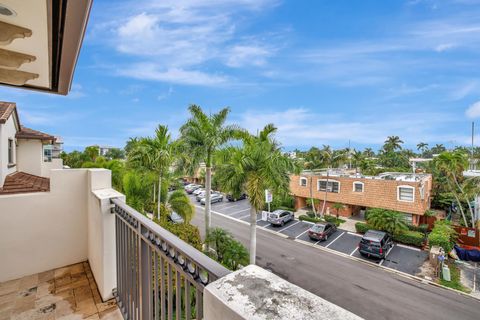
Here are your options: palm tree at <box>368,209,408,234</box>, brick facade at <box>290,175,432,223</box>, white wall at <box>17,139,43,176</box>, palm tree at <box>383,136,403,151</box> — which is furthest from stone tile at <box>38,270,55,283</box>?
palm tree at <box>383,136,403,151</box>

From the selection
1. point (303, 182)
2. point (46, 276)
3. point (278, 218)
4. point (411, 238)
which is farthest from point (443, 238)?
point (46, 276)

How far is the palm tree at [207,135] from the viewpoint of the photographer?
11008 mm

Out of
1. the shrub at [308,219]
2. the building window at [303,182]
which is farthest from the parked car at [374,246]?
the building window at [303,182]

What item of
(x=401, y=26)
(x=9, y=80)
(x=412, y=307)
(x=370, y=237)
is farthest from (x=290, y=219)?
(x=9, y=80)

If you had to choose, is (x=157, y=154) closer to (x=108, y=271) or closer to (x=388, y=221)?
(x=108, y=271)

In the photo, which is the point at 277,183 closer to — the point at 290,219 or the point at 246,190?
the point at 246,190

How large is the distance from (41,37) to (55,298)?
325 cm

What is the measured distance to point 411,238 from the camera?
14.1 metres

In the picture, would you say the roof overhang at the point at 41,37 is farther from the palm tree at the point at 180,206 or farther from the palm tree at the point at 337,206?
the palm tree at the point at 337,206

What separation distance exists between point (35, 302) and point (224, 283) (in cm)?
365

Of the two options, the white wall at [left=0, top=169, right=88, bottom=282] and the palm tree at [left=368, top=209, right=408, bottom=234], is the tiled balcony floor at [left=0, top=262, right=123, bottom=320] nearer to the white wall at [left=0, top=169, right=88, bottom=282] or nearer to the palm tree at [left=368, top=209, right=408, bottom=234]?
the white wall at [left=0, top=169, right=88, bottom=282]

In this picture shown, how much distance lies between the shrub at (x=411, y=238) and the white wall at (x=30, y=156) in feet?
67.3

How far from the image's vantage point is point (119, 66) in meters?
26.1

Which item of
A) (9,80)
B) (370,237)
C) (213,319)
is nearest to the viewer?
(213,319)
